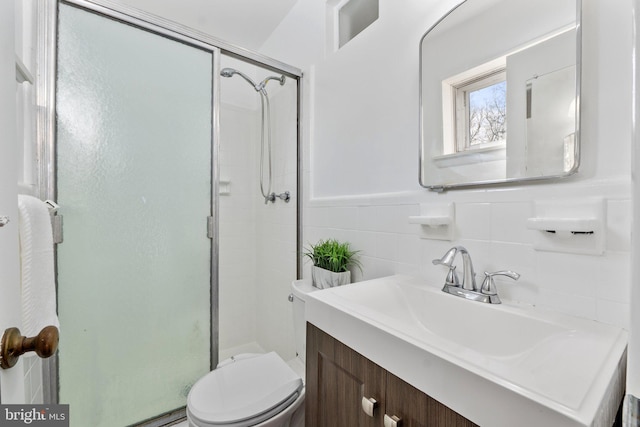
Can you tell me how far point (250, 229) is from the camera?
7.95 ft

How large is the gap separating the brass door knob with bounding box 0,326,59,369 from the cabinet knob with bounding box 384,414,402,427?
0.62m

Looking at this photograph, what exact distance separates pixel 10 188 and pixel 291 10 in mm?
1928

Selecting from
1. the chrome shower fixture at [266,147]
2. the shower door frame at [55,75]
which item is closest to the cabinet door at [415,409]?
the shower door frame at [55,75]

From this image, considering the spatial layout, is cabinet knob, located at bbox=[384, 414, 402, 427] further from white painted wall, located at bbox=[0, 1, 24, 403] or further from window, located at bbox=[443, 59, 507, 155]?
window, located at bbox=[443, 59, 507, 155]

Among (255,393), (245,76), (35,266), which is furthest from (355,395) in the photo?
(245,76)

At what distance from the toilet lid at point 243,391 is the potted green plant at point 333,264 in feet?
1.33

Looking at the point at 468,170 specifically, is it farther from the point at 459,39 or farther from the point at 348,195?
the point at 348,195

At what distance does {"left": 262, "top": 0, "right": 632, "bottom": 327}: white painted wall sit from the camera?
2.25 ft

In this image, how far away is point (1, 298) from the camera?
425 millimetres

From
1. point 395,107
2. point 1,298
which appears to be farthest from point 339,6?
point 1,298

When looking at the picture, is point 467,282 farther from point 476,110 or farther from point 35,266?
point 35,266

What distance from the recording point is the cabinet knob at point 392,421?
596 millimetres

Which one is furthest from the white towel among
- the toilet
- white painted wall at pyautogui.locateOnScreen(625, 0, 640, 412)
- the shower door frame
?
white painted wall at pyautogui.locateOnScreen(625, 0, 640, 412)

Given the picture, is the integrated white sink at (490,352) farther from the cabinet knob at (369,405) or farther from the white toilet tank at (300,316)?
the white toilet tank at (300,316)
